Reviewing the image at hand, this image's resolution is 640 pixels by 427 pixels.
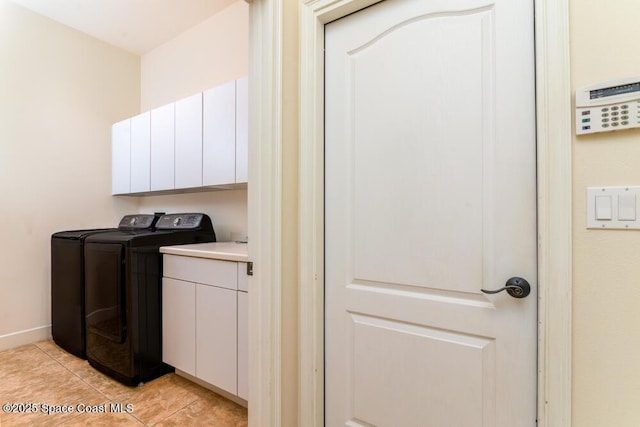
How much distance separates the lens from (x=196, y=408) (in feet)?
5.83

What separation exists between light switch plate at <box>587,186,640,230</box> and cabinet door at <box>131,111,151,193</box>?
3.03 meters

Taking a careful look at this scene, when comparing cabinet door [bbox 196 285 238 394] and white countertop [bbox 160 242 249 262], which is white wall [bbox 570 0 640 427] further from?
cabinet door [bbox 196 285 238 394]

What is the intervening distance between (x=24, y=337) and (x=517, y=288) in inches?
145

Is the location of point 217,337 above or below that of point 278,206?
below

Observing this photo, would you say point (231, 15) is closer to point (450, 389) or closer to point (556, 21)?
point (556, 21)

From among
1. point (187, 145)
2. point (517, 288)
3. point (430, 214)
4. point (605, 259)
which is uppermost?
point (187, 145)

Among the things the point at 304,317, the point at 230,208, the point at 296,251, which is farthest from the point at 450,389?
the point at 230,208

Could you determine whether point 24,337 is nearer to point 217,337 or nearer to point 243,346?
point 217,337

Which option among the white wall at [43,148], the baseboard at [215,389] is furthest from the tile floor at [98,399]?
the white wall at [43,148]

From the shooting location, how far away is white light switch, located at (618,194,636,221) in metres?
0.80

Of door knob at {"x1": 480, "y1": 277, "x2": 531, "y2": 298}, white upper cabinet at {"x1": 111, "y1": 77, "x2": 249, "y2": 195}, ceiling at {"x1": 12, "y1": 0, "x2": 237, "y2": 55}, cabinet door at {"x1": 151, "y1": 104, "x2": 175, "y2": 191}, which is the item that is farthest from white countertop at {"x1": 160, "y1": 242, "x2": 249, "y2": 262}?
ceiling at {"x1": 12, "y1": 0, "x2": 237, "y2": 55}

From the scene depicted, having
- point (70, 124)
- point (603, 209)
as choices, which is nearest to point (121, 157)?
point (70, 124)

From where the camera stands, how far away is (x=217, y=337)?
178 cm

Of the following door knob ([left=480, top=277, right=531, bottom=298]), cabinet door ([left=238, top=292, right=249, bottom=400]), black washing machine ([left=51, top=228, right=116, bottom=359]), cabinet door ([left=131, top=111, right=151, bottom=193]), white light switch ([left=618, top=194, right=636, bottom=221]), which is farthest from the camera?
cabinet door ([left=131, top=111, right=151, bottom=193])
